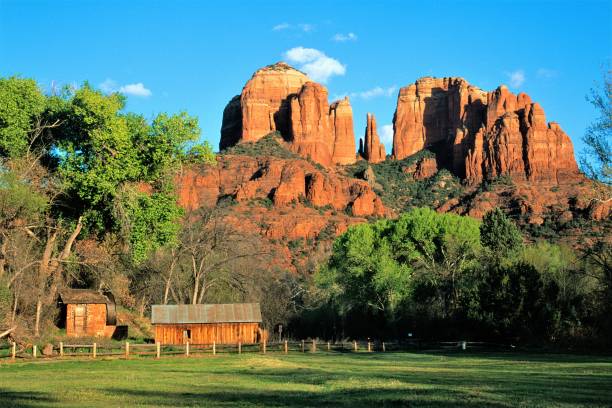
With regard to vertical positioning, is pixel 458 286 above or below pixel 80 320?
above

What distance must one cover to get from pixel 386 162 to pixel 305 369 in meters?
144

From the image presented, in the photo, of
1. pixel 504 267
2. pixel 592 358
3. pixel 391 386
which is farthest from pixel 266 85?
pixel 391 386

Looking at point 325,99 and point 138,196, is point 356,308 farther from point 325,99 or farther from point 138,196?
point 325,99

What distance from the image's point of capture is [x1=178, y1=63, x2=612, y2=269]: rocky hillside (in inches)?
4769

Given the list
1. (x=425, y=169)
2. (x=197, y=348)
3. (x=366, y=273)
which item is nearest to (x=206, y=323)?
(x=197, y=348)

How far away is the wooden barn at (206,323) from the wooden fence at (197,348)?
11.8 ft

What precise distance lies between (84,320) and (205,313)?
8272 millimetres

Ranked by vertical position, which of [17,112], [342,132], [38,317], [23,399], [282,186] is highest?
[342,132]

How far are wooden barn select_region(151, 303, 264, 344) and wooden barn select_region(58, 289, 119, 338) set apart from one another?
308 centimetres

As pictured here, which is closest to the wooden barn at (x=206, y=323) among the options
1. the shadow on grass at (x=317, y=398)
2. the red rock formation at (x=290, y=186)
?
the shadow on grass at (x=317, y=398)

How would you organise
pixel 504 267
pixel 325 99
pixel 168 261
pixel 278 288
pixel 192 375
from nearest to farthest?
1. pixel 192 375
2. pixel 504 267
3. pixel 168 261
4. pixel 278 288
5. pixel 325 99

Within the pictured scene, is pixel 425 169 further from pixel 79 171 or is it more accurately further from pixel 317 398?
pixel 317 398

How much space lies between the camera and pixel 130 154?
37.6 metres

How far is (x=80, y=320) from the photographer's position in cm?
4759
